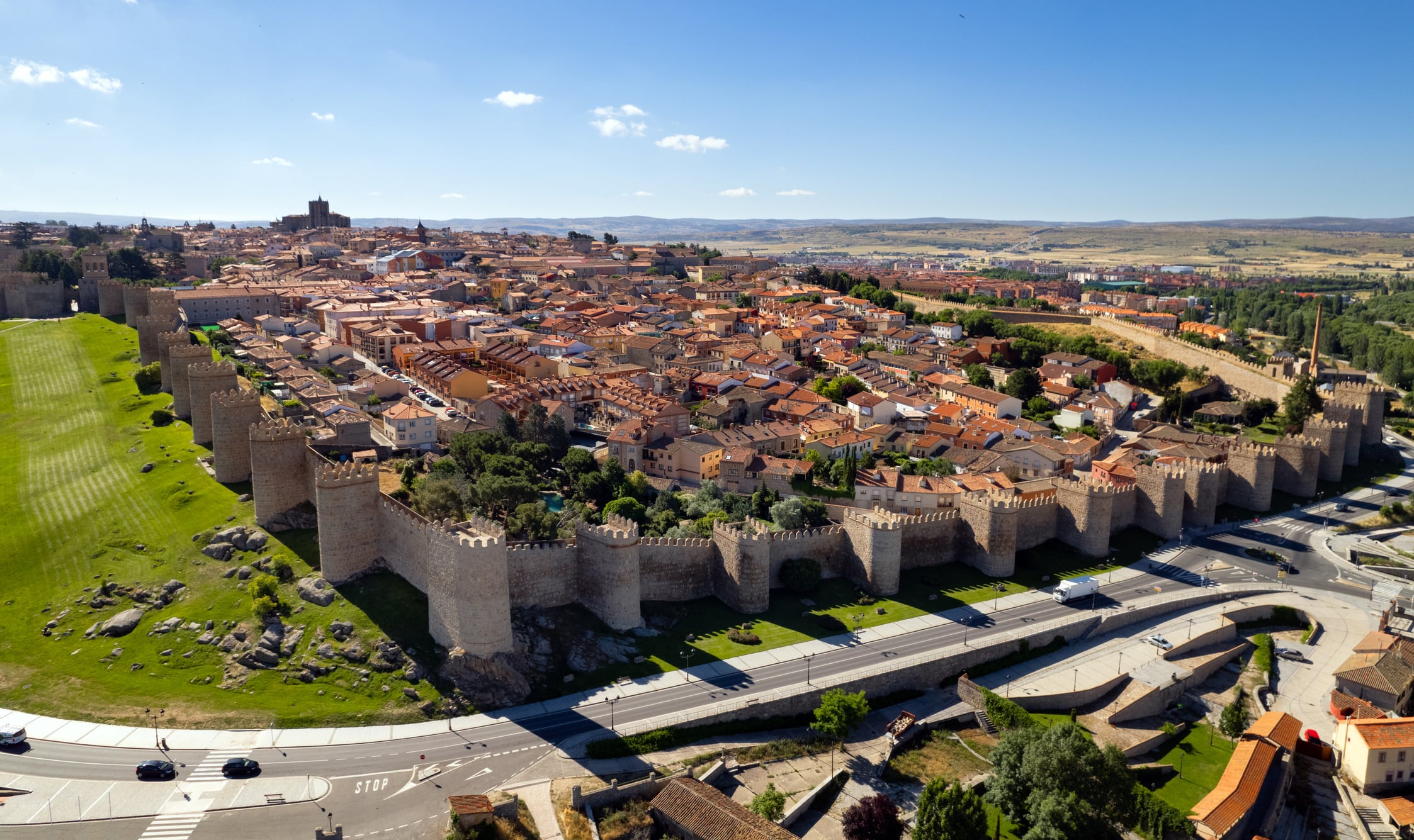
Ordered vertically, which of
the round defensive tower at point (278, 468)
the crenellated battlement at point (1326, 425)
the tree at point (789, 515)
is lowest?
the tree at point (789, 515)

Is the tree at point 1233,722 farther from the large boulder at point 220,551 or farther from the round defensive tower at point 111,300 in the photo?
the round defensive tower at point 111,300

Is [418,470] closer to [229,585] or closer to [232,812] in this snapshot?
[229,585]

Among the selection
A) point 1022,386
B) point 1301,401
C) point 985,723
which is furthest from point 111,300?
point 1301,401

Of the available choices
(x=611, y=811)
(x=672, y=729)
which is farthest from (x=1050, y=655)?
(x=611, y=811)

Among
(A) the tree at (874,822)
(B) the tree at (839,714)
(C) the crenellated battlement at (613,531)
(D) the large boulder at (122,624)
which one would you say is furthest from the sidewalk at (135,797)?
(B) the tree at (839,714)

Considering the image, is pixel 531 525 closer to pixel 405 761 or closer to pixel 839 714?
pixel 405 761

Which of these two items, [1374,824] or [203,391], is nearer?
[1374,824]
